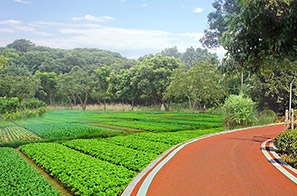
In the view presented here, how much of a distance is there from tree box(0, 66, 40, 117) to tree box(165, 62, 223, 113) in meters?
19.4

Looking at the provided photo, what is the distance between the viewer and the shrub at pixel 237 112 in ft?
56.3

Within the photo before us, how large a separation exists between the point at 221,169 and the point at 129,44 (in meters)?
14.1

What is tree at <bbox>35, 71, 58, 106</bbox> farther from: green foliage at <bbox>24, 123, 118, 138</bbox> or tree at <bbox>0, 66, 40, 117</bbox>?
green foliage at <bbox>24, 123, 118, 138</bbox>

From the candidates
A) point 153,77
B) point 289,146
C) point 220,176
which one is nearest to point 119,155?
point 220,176

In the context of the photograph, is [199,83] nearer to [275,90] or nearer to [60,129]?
[275,90]

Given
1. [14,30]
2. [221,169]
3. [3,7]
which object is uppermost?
[3,7]

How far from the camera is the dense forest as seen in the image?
7.94 metres

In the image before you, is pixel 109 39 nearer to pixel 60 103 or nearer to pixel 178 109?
pixel 60 103

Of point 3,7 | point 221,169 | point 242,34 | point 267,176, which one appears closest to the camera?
point 267,176

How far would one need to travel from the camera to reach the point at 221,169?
23.1 feet

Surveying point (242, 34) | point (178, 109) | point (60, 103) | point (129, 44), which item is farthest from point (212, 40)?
point (242, 34)

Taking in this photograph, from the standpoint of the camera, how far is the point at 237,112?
1725 centimetres

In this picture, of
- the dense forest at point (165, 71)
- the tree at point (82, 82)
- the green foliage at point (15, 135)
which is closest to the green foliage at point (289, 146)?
the dense forest at point (165, 71)

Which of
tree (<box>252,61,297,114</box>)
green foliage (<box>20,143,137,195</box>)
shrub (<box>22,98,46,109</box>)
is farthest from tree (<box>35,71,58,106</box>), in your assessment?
tree (<box>252,61,297,114</box>)
